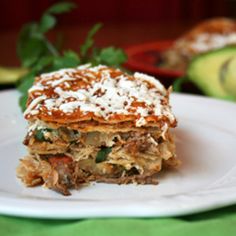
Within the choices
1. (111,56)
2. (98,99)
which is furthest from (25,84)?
(98,99)

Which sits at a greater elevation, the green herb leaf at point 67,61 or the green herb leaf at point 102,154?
the green herb leaf at point 102,154

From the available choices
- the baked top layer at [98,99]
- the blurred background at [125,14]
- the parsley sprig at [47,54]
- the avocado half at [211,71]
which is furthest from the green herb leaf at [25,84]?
the blurred background at [125,14]

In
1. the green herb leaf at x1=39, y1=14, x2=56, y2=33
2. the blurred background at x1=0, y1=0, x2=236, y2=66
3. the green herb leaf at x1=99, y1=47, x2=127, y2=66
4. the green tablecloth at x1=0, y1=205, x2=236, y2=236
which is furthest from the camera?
the blurred background at x1=0, y1=0, x2=236, y2=66

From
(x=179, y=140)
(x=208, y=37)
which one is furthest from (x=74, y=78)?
(x=208, y=37)

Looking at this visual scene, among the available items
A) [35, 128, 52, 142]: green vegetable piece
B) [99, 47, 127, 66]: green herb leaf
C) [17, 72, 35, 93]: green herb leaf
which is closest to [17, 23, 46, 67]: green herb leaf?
[17, 72, 35, 93]: green herb leaf

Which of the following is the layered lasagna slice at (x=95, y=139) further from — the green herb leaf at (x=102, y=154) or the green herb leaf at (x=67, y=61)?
Result: the green herb leaf at (x=67, y=61)

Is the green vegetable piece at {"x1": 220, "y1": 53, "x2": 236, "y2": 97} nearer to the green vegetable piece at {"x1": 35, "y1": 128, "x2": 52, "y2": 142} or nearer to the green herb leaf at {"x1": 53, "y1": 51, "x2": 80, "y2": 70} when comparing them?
the green herb leaf at {"x1": 53, "y1": 51, "x2": 80, "y2": 70}
